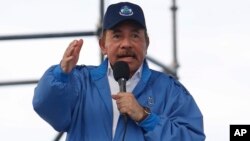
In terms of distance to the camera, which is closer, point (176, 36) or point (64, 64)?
point (64, 64)

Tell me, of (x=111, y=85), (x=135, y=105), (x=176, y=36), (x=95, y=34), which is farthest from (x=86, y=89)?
(x=176, y=36)

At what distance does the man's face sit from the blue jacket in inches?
2.3

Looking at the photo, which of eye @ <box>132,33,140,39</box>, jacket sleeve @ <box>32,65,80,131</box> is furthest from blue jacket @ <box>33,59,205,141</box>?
eye @ <box>132,33,140,39</box>

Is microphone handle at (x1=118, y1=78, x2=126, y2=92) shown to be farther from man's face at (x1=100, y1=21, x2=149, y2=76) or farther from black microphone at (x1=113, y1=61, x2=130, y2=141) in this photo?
man's face at (x1=100, y1=21, x2=149, y2=76)

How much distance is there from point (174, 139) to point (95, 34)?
1.13 meters

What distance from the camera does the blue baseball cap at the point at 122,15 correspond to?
203 centimetres

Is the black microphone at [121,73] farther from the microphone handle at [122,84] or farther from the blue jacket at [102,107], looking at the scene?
the blue jacket at [102,107]

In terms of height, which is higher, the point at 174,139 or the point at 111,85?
the point at 111,85

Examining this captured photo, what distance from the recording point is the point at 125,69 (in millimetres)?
1887

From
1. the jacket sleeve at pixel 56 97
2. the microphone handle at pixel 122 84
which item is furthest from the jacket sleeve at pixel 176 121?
the jacket sleeve at pixel 56 97

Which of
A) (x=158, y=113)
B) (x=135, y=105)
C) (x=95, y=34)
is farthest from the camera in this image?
(x=95, y=34)

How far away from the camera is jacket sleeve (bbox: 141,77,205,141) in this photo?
6.20 feet

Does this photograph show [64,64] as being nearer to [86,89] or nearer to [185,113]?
[86,89]

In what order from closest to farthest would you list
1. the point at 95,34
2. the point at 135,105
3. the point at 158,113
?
1. the point at 135,105
2. the point at 158,113
3. the point at 95,34
